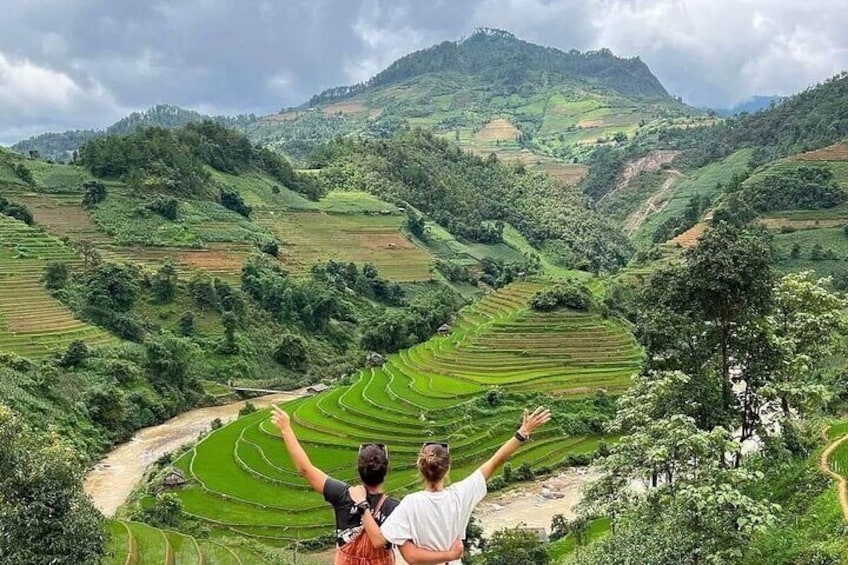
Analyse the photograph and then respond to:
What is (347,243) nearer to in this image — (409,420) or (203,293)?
(203,293)

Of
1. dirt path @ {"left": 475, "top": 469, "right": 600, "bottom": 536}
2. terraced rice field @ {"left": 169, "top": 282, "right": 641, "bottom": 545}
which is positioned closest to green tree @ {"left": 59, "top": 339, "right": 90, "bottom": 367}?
terraced rice field @ {"left": 169, "top": 282, "right": 641, "bottom": 545}

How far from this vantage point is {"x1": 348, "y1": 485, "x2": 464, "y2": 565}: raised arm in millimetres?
4184

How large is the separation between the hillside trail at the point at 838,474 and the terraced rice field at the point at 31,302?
36.1 metres

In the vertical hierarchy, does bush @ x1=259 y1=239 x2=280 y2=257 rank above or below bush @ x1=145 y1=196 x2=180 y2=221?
below

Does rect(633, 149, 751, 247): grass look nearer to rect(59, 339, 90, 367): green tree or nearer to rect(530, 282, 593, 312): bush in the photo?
rect(530, 282, 593, 312): bush

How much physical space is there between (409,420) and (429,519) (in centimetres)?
2823

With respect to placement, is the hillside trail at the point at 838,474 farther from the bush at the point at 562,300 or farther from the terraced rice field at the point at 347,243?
the terraced rice field at the point at 347,243

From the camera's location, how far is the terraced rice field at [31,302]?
3781 cm

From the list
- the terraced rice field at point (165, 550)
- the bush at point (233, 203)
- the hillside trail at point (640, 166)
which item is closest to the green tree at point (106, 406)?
the terraced rice field at point (165, 550)

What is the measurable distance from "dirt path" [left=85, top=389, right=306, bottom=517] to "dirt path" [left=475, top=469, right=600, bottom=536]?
47.1 ft

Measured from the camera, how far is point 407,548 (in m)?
4.20

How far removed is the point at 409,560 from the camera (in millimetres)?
4207

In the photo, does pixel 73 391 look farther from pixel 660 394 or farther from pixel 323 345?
pixel 660 394

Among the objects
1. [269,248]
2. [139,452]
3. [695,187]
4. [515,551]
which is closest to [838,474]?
[515,551]
